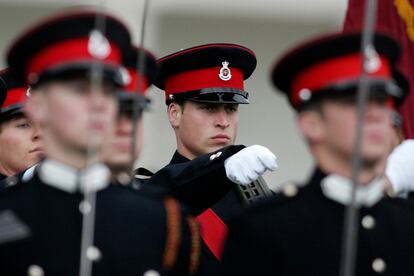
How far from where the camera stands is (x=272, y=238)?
3537 mm

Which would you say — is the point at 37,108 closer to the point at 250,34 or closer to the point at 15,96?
the point at 15,96

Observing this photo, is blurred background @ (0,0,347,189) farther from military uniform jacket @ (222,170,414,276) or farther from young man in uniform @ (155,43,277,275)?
military uniform jacket @ (222,170,414,276)

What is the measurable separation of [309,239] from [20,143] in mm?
2112

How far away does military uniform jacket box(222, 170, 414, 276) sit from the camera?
3529 mm

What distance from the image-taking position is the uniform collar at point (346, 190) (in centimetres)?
349

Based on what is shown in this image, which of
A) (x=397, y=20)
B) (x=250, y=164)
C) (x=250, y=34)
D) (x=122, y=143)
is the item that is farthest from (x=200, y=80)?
(x=250, y=34)

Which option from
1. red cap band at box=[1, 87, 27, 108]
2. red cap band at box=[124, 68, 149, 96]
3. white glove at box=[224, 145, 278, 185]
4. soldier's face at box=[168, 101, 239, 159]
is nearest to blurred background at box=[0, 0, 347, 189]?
red cap band at box=[1, 87, 27, 108]

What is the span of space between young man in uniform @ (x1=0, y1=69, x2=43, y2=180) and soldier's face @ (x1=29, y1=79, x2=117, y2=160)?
78.5 inches

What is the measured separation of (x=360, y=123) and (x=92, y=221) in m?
0.68

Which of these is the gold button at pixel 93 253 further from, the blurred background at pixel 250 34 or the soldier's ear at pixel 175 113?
the blurred background at pixel 250 34

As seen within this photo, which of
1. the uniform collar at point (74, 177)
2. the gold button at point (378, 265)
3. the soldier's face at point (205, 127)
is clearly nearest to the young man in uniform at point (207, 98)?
the soldier's face at point (205, 127)

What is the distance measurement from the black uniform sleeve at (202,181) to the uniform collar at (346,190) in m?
0.77

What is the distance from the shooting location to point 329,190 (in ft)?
11.6

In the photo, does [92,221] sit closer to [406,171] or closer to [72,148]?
[72,148]
